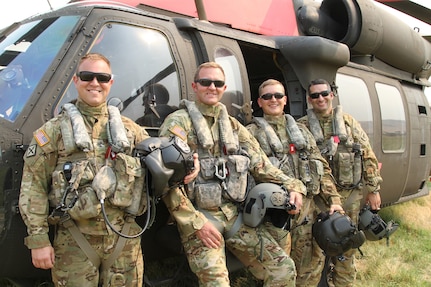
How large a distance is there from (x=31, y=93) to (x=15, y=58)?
39 cm

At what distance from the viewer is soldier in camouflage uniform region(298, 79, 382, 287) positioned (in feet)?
13.0

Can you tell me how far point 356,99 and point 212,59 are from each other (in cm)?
223

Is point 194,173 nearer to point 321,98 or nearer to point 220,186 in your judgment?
point 220,186

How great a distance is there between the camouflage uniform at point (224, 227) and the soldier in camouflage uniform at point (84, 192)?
32 centimetres

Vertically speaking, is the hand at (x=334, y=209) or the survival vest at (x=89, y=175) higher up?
the survival vest at (x=89, y=175)

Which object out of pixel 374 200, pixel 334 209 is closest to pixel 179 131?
pixel 334 209

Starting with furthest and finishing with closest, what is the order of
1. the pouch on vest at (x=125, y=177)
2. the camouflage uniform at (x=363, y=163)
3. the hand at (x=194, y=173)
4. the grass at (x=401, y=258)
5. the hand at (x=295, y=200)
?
the grass at (x=401, y=258) → the camouflage uniform at (x=363, y=163) → the hand at (x=295, y=200) → the hand at (x=194, y=173) → the pouch on vest at (x=125, y=177)

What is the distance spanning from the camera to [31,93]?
269 cm

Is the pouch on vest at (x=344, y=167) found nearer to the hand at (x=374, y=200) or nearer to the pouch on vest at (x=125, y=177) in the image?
the hand at (x=374, y=200)

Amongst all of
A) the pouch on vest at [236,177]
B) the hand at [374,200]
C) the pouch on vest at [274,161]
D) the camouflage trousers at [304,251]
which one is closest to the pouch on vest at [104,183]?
the pouch on vest at [236,177]

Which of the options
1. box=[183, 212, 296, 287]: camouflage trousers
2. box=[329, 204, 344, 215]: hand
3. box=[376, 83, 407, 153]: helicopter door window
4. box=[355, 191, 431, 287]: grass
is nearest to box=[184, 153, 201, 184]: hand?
box=[183, 212, 296, 287]: camouflage trousers

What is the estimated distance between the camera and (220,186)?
284 centimetres

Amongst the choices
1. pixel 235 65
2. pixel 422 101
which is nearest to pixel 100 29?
pixel 235 65

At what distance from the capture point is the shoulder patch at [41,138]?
2.31 m
